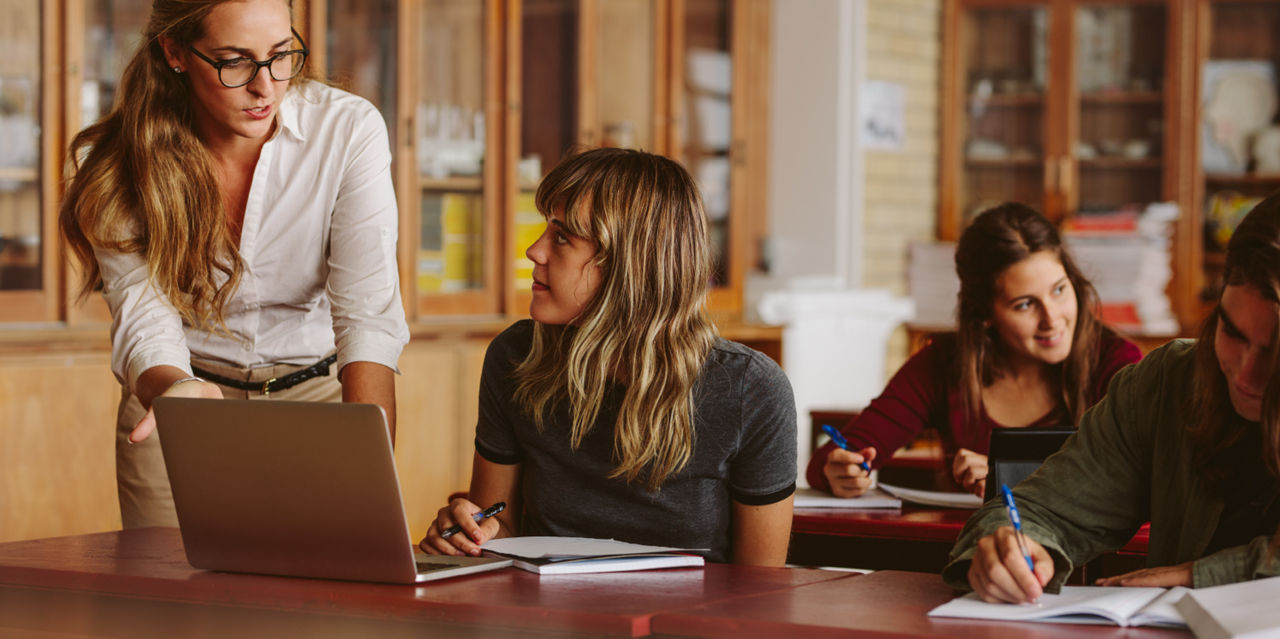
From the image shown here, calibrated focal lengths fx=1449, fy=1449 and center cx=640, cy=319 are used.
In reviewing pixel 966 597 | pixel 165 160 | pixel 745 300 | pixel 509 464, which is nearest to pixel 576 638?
pixel 966 597

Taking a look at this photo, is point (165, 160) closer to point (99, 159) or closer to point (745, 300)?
point (99, 159)

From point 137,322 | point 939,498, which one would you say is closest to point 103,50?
point 137,322

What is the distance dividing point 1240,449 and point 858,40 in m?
4.46

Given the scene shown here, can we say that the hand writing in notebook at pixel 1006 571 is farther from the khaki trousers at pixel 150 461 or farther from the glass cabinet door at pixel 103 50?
the glass cabinet door at pixel 103 50

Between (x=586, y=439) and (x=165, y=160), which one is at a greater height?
(x=165, y=160)

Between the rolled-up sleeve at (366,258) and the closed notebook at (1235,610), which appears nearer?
the closed notebook at (1235,610)

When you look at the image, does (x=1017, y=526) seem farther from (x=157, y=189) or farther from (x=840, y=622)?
(x=157, y=189)

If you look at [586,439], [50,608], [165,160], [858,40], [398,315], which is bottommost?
[50,608]

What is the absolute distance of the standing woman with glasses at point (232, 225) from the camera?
2.04 m

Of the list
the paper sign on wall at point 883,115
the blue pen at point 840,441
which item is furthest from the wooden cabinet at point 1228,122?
the blue pen at point 840,441

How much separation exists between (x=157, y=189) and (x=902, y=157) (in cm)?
456

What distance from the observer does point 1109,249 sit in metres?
5.98

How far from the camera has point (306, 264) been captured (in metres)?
2.27

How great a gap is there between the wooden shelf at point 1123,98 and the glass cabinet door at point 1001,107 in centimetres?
20
